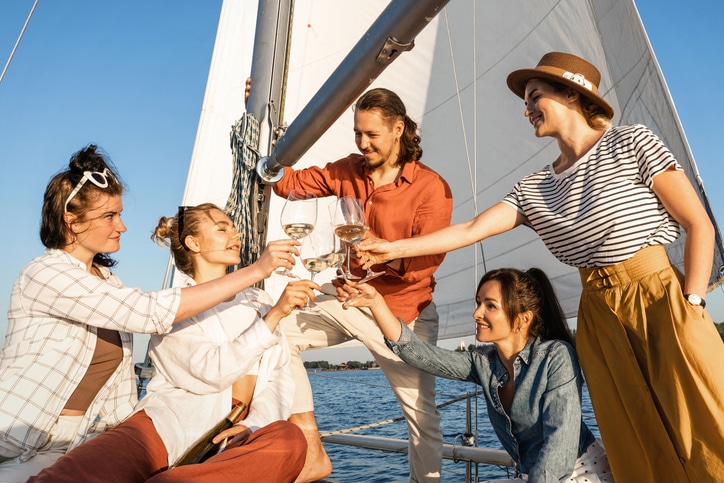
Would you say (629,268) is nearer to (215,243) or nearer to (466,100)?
(215,243)

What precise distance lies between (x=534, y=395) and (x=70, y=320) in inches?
58.6

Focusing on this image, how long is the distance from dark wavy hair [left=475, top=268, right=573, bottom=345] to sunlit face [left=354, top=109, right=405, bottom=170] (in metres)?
0.75

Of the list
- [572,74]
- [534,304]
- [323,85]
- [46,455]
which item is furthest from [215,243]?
[572,74]

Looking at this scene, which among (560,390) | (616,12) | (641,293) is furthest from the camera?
(616,12)

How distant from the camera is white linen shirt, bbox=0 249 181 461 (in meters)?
1.69

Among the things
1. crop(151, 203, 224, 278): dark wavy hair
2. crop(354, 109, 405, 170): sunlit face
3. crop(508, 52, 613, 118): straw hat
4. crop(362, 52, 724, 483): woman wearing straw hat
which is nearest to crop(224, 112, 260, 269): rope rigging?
crop(151, 203, 224, 278): dark wavy hair

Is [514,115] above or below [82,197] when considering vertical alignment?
above

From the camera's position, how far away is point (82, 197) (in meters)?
1.94

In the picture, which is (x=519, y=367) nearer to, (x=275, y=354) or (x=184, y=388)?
(x=275, y=354)

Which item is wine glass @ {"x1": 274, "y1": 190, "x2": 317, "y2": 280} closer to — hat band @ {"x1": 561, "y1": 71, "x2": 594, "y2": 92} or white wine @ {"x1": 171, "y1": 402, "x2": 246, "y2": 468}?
white wine @ {"x1": 171, "y1": 402, "x2": 246, "y2": 468}

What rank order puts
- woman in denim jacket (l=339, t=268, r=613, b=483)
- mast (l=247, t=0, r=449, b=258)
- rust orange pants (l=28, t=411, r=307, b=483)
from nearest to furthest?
rust orange pants (l=28, t=411, r=307, b=483)
mast (l=247, t=0, r=449, b=258)
woman in denim jacket (l=339, t=268, r=613, b=483)

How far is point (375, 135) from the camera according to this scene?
8.08 ft

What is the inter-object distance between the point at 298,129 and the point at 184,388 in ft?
3.25

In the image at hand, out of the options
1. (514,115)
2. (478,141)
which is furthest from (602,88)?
(478,141)
